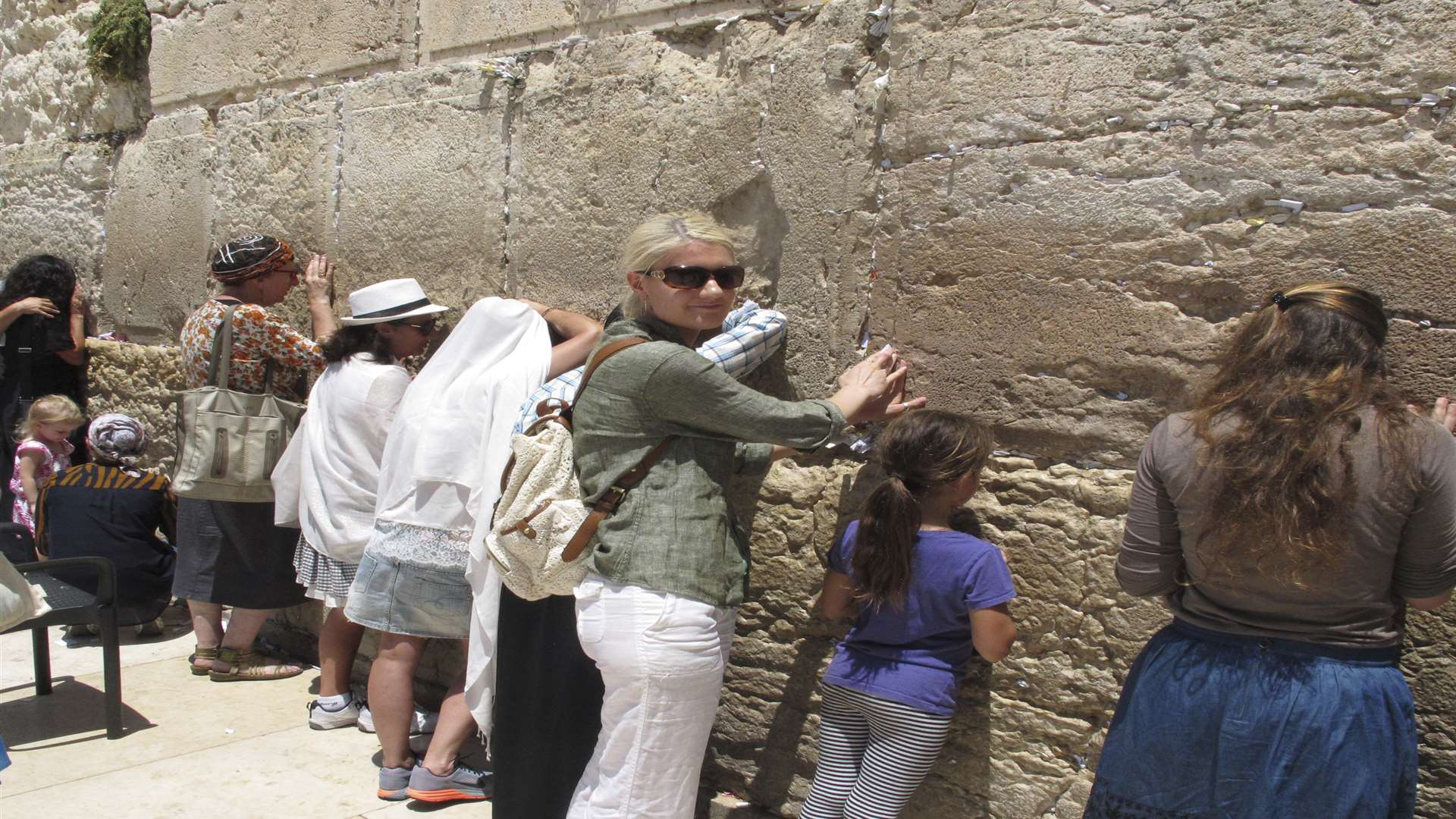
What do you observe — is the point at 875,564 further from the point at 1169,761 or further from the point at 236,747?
the point at 236,747

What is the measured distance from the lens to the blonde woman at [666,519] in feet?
7.80

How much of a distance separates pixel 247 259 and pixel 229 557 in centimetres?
104

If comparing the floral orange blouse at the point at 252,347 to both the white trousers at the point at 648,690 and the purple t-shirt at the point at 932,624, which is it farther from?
the purple t-shirt at the point at 932,624

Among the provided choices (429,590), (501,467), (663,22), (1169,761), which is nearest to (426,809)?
(429,590)

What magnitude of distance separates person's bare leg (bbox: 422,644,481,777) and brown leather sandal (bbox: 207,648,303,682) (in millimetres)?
1271

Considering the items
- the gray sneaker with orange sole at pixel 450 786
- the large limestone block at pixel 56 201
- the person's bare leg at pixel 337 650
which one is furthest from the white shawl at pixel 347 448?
the large limestone block at pixel 56 201

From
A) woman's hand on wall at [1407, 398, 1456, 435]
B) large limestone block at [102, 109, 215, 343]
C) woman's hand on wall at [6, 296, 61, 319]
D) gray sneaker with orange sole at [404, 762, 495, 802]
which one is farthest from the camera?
woman's hand on wall at [6, 296, 61, 319]

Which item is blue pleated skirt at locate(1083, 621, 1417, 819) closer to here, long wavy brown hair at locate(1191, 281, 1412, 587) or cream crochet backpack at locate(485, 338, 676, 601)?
long wavy brown hair at locate(1191, 281, 1412, 587)

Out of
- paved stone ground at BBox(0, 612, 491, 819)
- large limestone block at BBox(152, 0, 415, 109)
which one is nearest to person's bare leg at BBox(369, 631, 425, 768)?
paved stone ground at BBox(0, 612, 491, 819)

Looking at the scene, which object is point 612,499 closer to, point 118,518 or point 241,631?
point 241,631

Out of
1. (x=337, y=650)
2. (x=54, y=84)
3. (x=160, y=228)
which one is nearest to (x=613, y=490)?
(x=337, y=650)

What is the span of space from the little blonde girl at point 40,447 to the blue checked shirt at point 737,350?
2.91 meters

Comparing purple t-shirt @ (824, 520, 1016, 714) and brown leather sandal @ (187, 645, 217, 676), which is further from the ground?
purple t-shirt @ (824, 520, 1016, 714)

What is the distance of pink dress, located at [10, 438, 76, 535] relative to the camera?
4.79m
